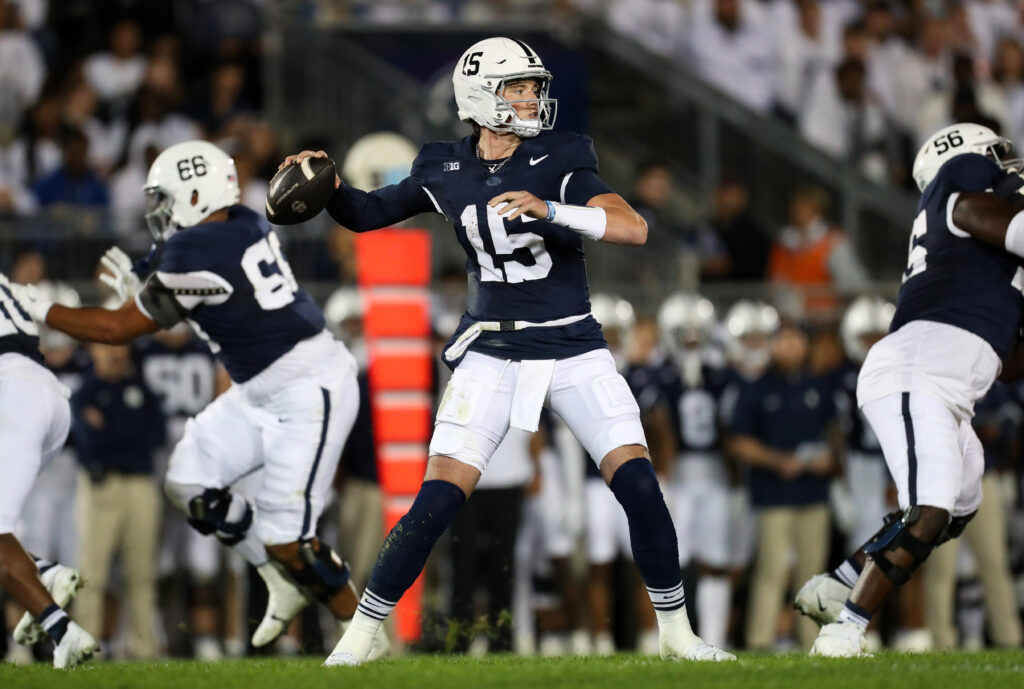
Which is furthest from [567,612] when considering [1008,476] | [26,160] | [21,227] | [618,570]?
[26,160]

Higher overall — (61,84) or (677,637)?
(61,84)

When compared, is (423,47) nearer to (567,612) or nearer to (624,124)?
(624,124)

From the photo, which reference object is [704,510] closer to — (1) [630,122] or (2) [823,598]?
(2) [823,598]

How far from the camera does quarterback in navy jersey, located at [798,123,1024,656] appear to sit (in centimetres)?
616

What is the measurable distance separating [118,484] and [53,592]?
3411mm

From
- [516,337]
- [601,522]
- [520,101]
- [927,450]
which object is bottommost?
[601,522]

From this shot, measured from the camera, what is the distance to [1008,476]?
35.8 feet

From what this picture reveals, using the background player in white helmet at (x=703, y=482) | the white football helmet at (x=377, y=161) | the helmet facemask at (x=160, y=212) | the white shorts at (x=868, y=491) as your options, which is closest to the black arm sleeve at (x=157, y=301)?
the helmet facemask at (x=160, y=212)

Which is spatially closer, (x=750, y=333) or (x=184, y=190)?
(x=184, y=190)

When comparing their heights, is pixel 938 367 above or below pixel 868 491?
above

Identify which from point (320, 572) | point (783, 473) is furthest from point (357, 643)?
point (783, 473)

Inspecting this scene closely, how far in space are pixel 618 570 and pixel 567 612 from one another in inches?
20.6

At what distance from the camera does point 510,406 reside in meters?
5.95

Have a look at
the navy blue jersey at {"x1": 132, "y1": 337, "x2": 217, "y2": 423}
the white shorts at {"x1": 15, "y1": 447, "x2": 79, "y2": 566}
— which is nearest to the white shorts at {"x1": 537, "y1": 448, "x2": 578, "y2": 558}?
the navy blue jersey at {"x1": 132, "y1": 337, "x2": 217, "y2": 423}
